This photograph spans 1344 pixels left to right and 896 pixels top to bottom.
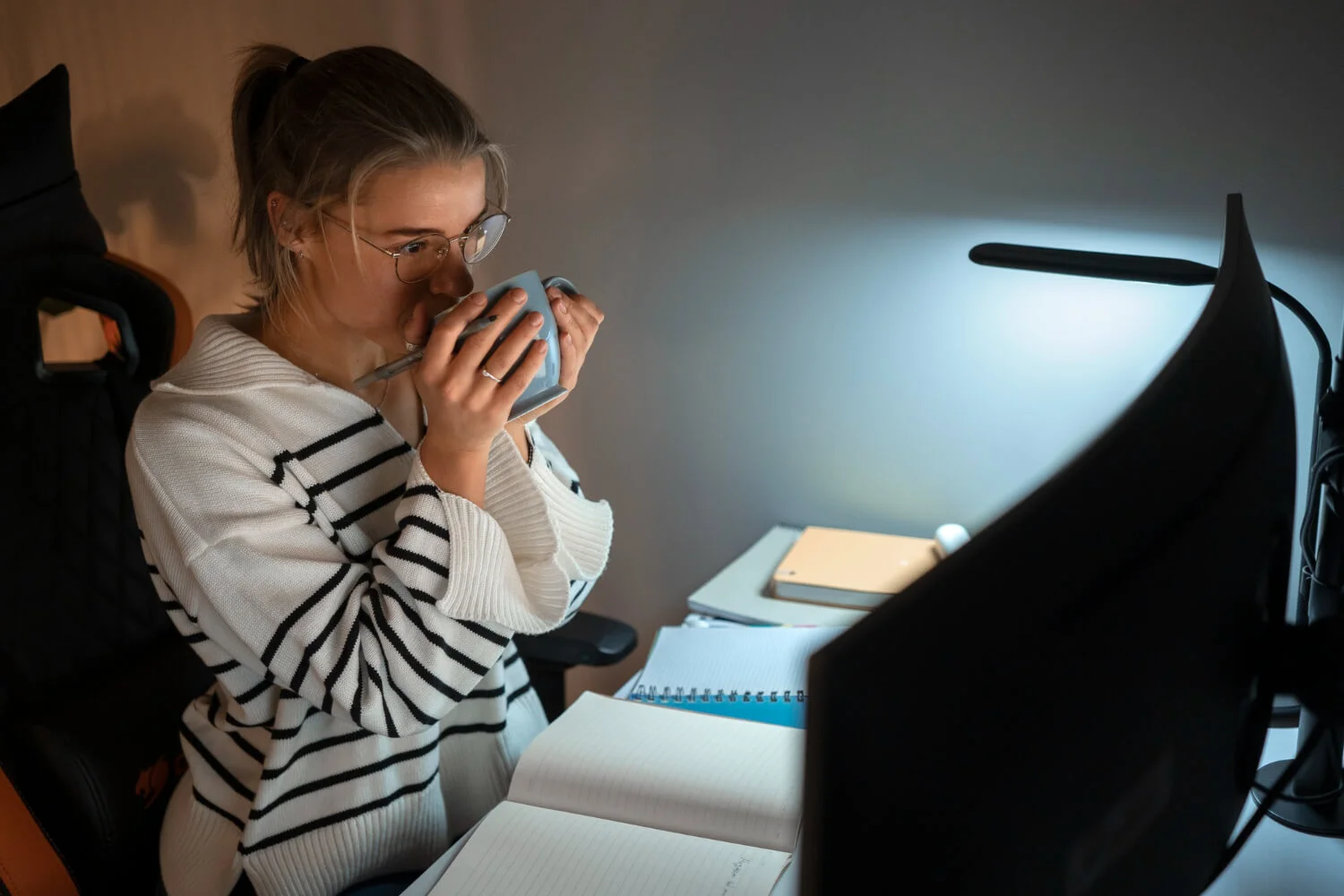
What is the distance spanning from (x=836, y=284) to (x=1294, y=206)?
0.55 metres

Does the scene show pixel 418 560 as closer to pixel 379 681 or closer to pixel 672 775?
pixel 379 681

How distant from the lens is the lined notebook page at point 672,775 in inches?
33.8

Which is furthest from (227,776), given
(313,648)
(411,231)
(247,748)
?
(411,231)

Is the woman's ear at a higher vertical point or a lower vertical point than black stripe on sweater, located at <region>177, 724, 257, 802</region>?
higher

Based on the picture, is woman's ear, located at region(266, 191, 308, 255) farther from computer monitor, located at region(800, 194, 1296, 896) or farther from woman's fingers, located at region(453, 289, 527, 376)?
computer monitor, located at region(800, 194, 1296, 896)

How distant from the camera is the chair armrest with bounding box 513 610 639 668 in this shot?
1.21 m

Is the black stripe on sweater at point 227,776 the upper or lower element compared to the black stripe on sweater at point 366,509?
lower

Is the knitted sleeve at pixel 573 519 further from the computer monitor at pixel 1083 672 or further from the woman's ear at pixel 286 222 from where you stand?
the computer monitor at pixel 1083 672

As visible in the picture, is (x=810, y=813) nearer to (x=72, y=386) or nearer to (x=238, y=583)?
(x=238, y=583)

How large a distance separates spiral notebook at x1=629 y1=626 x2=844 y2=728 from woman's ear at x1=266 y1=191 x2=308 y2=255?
0.57 meters

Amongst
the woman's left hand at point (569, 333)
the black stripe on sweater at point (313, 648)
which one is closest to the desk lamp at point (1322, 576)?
the woman's left hand at point (569, 333)

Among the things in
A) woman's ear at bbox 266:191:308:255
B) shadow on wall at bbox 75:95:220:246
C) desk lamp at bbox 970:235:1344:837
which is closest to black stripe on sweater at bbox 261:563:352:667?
woman's ear at bbox 266:191:308:255

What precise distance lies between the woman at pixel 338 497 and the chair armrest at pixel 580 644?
204 mm

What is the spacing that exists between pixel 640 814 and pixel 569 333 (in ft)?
1.50
